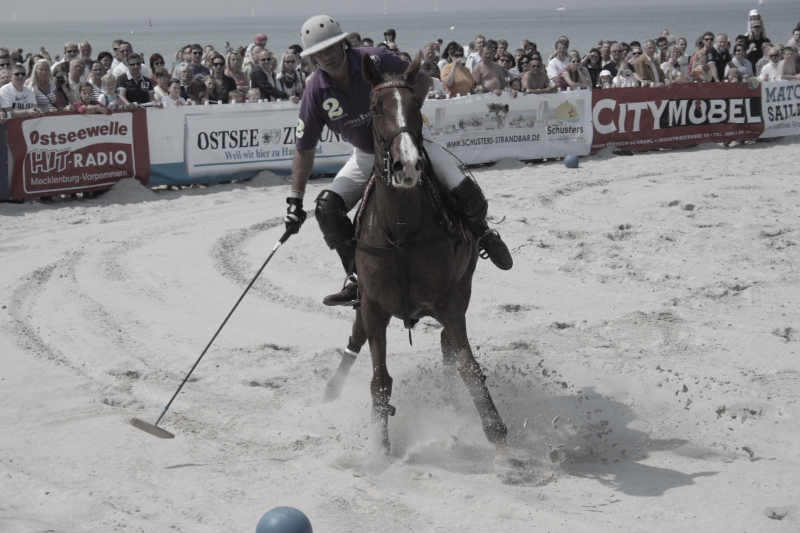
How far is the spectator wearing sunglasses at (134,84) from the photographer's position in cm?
1427

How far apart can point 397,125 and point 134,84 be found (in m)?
11.1

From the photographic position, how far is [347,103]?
221 inches

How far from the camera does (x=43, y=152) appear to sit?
1280 cm

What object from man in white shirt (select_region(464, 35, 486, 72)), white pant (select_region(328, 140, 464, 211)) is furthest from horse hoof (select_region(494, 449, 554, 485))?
man in white shirt (select_region(464, 35, 486, 72))

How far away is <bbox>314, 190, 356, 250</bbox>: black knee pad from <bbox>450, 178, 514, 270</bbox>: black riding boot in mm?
783

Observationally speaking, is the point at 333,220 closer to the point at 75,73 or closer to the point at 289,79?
the point at 75,73

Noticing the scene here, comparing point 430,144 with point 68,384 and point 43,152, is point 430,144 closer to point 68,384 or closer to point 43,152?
point 68,384

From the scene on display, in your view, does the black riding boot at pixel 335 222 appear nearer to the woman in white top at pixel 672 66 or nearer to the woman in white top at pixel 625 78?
the woman in white top at pixel 625 78

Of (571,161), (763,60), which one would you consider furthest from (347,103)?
(763,60)

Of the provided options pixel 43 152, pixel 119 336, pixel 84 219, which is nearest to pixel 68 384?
pixel 119 336

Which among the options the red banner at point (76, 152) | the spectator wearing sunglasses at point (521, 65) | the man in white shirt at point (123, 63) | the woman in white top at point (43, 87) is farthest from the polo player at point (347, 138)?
the spectator wearing sunglasses at point (521, 65)

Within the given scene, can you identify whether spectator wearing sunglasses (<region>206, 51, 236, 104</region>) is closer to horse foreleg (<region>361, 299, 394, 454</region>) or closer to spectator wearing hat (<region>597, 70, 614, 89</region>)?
spectator wearing hat (<region>597, 70, 614, 89</region>)

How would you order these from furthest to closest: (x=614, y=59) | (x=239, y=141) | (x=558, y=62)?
(x=614, y=59)
(x=558, y=62)
(x=239, y=141)

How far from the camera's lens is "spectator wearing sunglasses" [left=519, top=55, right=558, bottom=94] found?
16.3m
